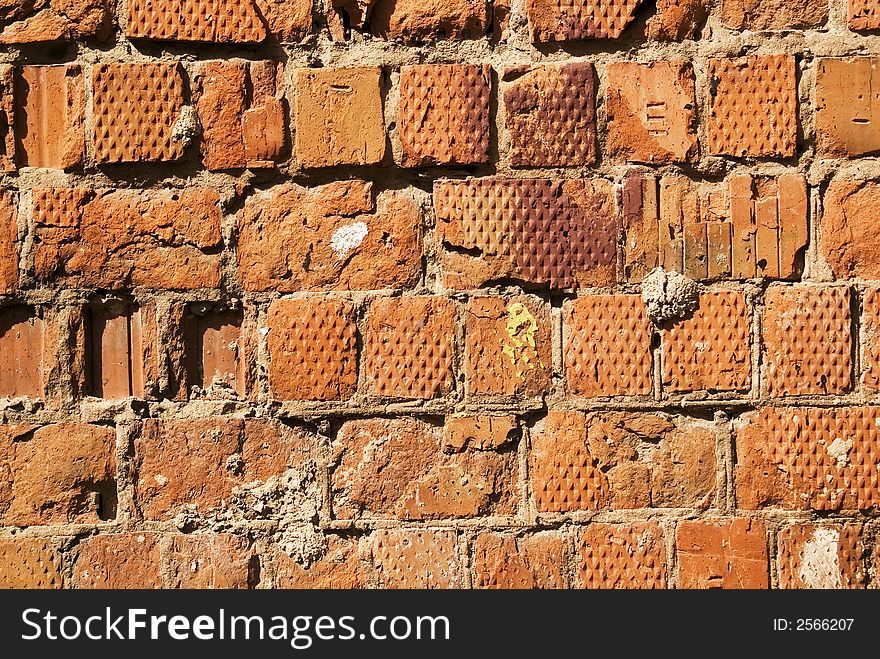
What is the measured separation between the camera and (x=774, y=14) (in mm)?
1686

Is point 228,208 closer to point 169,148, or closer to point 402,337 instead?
point 169,148

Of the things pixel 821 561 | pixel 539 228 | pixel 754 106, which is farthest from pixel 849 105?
pixel 821 561

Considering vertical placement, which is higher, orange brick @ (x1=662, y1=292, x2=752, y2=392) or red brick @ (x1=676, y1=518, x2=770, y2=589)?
orange brick @ (x1=662, y1=292, x2=752, y2=392)

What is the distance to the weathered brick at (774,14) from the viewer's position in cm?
168

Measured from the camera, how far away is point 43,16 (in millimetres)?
1691

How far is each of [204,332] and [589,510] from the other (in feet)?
2.87

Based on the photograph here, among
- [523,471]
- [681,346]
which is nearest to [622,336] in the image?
[681,346]

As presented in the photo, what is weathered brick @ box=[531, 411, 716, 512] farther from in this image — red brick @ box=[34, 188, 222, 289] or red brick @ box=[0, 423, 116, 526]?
red brick @ box=[0, 423, 116, 526]

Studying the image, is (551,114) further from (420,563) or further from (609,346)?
(420,563)

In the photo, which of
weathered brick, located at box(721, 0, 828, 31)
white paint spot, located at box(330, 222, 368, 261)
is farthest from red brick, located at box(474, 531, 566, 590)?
weathered brick, located at box(721, 0, 828, 31)

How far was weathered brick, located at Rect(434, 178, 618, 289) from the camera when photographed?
1692 millimetres

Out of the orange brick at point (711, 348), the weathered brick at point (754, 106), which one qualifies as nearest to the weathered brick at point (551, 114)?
the weathered brick at point (754, 106)

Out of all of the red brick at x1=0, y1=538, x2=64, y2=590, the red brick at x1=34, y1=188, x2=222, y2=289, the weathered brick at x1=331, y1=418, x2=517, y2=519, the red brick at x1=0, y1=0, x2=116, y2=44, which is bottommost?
the red brick at x1=0, y1=538, x2=64, y2=590

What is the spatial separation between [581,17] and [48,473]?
4.70 ft
